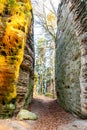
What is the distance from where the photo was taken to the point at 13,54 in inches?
449

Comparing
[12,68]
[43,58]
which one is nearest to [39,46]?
[43,58]

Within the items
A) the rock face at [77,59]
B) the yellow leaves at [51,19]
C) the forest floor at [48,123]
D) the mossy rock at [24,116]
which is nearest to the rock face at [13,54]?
the mossy rock at [24,116]

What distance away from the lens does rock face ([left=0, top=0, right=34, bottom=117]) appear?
35.7 feet

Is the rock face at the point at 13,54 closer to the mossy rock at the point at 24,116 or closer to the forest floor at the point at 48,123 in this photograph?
the mossy rock at the point at 24,116

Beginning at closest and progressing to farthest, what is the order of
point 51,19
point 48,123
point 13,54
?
point 48,123 → point 13,54 → point 51,19

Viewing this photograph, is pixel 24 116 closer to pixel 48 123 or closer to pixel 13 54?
pixel 48 123

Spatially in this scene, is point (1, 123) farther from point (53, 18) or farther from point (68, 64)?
point (53, 18)

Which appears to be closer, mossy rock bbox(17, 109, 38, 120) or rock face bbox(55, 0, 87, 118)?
rock face bbox(55, 0, 87, 118)

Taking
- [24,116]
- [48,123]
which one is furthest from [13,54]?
[48,123]

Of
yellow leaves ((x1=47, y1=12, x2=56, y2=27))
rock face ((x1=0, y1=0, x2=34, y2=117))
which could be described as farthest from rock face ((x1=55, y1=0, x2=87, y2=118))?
yellow leaves ((x1=47, y1=12, x2=56, y2=27))

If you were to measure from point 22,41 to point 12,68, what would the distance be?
5.32ft

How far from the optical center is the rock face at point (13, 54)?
429 inches

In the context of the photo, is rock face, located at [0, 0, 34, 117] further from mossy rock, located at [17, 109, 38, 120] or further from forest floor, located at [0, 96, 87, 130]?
forest floor, located at [0, 96, 87, 130]

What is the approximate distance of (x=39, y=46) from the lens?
108ft
